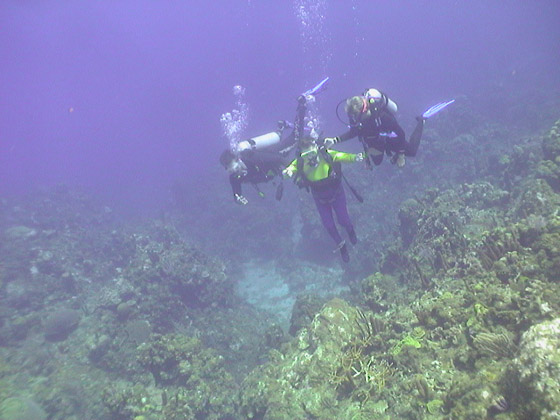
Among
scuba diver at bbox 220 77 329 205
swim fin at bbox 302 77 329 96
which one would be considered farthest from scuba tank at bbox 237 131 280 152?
swim fin at bbox 302 77 329 96

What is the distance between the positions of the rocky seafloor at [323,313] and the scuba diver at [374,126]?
3096 mm

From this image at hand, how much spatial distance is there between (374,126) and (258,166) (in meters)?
3.68

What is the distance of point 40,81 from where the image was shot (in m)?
80.2

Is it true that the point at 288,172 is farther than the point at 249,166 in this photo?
No

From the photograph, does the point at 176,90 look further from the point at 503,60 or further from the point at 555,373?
the point at 555,373

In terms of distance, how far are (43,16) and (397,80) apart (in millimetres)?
58972

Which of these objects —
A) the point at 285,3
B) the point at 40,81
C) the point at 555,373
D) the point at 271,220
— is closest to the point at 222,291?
the point at 271,220


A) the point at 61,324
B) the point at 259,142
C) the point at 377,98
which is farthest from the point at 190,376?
the point at 377,98

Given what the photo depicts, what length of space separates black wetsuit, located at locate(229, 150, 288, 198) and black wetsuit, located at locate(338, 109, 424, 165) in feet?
9.72

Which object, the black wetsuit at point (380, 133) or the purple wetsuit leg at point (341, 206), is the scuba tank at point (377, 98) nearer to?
the black wetsuit at point (380, 133)

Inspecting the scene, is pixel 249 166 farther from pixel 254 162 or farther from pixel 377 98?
pixel 377 98

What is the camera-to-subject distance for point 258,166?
9.60 meters

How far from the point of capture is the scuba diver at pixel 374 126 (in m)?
7.04

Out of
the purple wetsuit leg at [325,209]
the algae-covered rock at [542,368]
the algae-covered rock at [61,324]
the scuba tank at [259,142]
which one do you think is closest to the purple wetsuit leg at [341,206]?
the purple wetsuit leg at [325,209]
